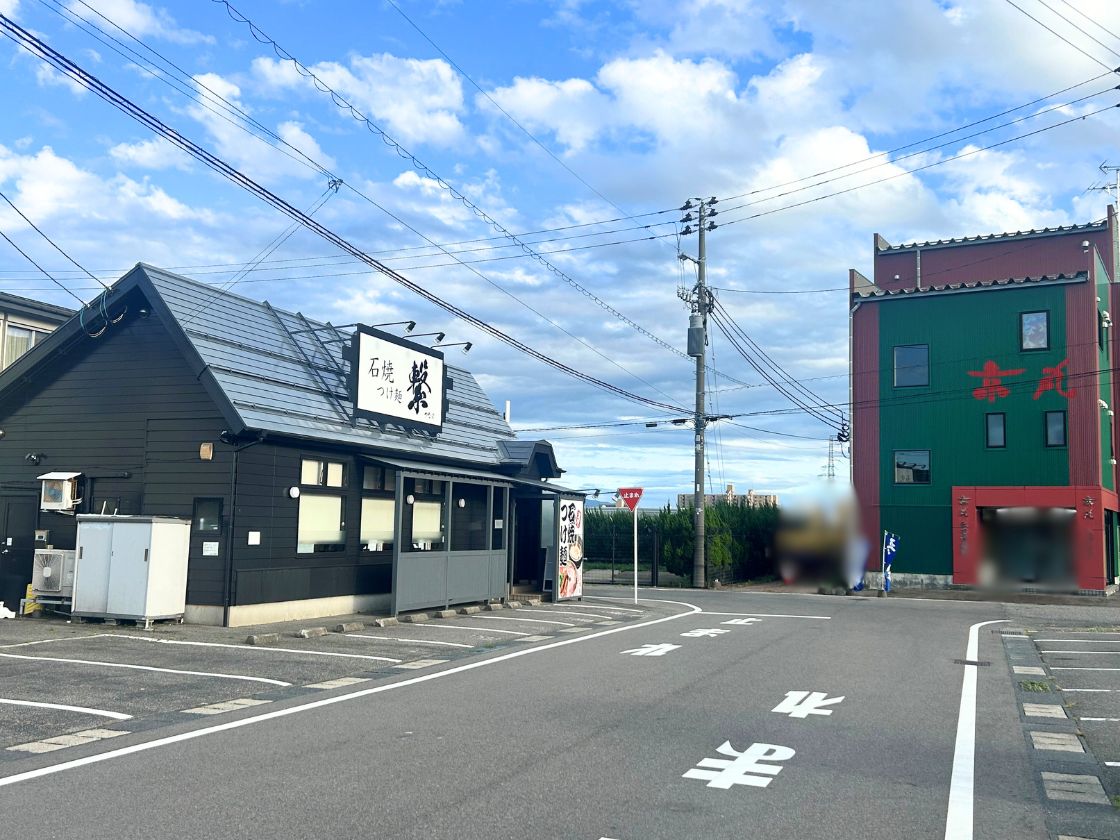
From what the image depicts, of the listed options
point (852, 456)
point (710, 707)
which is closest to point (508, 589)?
point (710, 707)

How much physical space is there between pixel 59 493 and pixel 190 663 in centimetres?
729

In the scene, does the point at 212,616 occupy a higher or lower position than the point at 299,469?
lower

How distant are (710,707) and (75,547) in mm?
13108

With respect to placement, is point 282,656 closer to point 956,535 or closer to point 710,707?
point 710,707

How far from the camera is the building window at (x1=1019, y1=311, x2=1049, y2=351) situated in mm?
31672

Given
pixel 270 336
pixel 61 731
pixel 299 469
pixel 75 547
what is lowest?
pixel 61 731

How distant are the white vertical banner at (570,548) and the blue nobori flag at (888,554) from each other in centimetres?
1102

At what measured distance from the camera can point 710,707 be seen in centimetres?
972

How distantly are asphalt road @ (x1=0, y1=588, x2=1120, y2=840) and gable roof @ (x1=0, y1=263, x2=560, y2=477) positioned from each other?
5.32 meters

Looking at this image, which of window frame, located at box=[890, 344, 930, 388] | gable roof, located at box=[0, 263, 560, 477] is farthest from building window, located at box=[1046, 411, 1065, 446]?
gable roof, located at box=[0, 263, 560, 477]

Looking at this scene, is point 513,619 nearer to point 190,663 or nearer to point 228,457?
point 228,457

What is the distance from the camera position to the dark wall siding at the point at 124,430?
671 inches

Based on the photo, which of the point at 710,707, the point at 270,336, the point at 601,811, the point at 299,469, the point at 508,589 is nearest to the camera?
the point at 601,811

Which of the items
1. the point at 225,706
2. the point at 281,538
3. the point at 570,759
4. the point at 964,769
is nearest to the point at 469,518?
the point at 281,538
